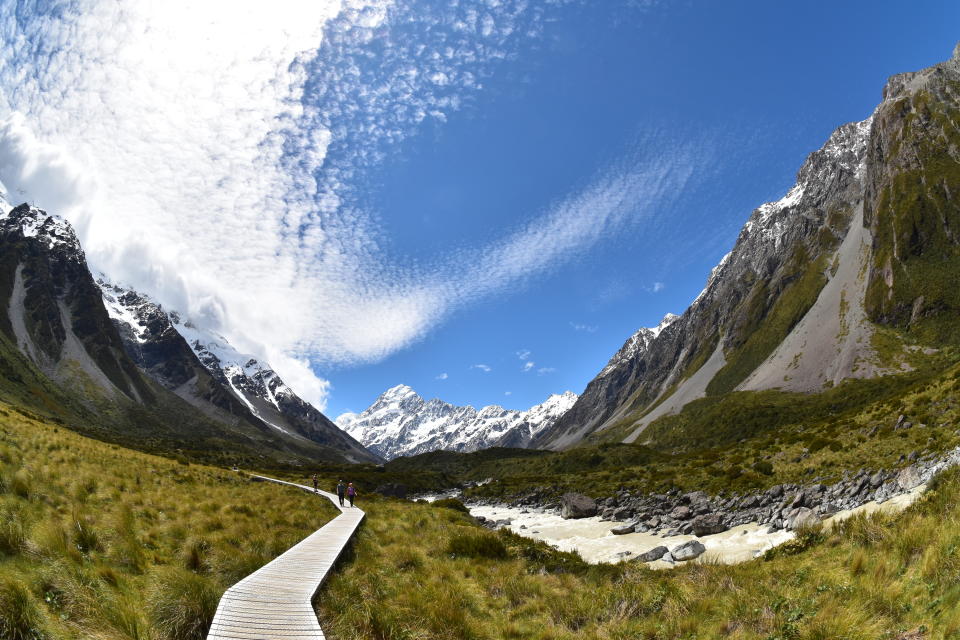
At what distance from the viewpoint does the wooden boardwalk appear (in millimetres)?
7117

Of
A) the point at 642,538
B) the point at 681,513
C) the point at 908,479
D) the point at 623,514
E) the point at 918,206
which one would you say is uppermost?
the point at 918,206

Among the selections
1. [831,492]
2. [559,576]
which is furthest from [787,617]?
[831,492]

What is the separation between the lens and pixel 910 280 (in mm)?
102938

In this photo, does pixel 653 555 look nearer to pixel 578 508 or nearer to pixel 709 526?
pixel 709 526

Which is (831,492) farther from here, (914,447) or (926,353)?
(926,353)

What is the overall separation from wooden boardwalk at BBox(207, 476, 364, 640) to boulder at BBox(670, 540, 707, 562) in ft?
47.7

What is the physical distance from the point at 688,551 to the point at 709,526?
3.90 metres

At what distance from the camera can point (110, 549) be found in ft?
31.1

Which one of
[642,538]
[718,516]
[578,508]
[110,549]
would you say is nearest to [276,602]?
[110,549]

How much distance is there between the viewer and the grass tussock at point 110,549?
6.25 meters

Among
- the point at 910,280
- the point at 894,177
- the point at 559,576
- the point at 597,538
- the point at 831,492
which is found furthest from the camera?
the point at 894,177

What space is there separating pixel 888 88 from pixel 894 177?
64.8m

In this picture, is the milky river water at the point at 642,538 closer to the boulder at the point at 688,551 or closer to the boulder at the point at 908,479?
the boulder at the point at 688,551

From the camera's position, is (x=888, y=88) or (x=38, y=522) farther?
(x=888, y=88)
